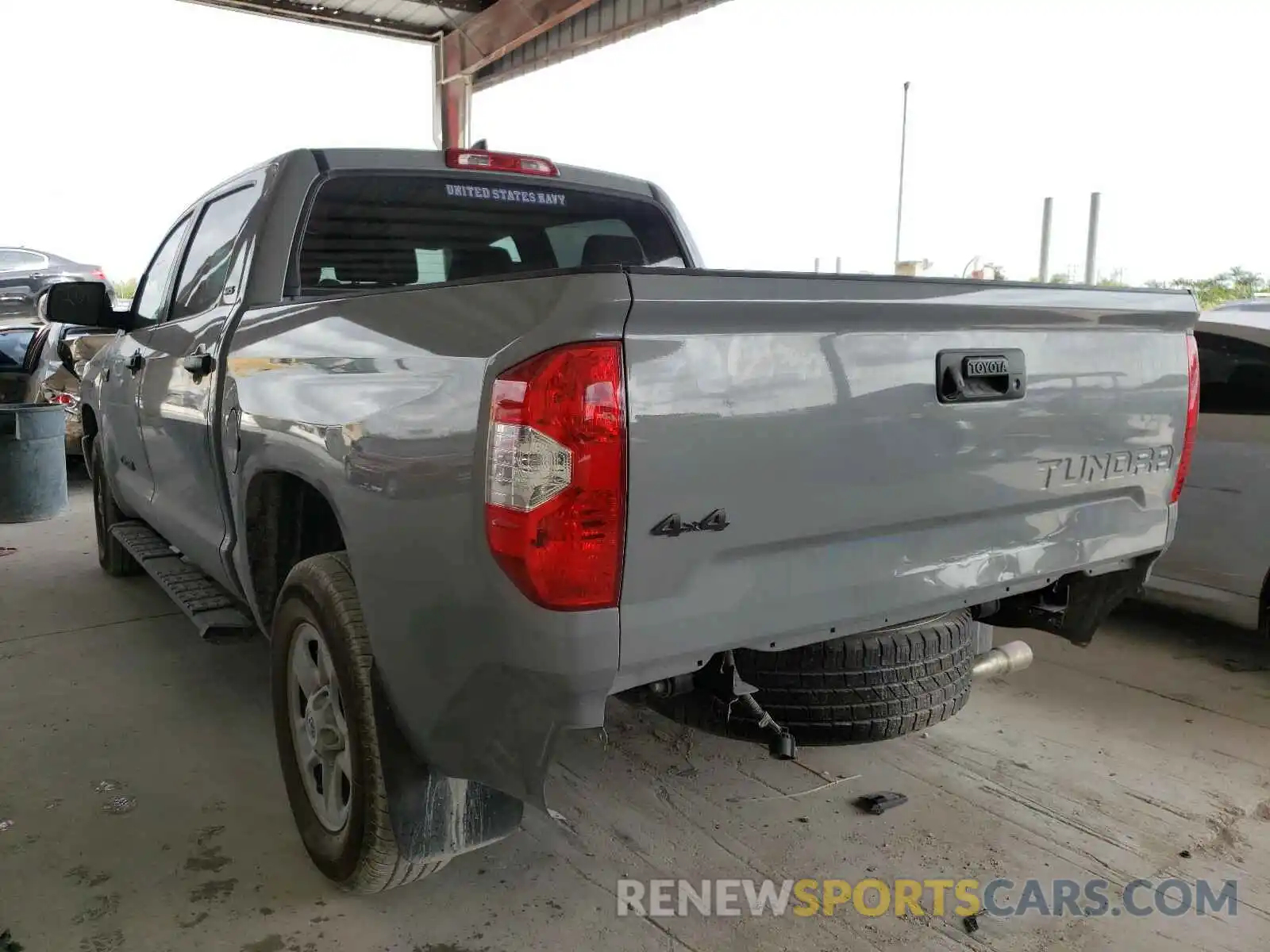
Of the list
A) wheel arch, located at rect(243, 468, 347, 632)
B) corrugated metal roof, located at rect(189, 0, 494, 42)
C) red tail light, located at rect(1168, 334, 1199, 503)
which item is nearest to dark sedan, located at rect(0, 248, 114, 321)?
corrugated metal roof, located at rect(189, 0, 494, 42)

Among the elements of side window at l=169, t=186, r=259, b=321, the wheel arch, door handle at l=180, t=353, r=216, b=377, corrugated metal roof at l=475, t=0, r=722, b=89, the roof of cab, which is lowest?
the wheel arch

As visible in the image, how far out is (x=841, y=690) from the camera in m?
2.18

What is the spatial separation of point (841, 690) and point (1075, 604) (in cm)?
97

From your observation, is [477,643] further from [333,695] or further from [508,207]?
[508,207]

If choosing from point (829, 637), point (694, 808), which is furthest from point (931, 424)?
point (694, 808)

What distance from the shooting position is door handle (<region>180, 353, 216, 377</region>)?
305cm

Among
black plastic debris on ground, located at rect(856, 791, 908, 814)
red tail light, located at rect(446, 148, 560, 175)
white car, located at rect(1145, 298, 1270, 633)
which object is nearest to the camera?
black plastic debris on ground, located at rect(856, 791, 908, 814)

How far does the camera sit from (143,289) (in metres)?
4.57

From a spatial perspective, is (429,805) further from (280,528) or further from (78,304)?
(78,304)

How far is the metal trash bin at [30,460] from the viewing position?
22.5 feet

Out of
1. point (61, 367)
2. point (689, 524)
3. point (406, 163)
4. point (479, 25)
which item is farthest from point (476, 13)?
point (689, 524)

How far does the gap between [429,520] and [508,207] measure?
1.89m

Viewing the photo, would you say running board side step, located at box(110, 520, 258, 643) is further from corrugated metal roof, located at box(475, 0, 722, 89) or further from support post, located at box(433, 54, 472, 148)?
support post, located at box(433, 54, 472, 148)

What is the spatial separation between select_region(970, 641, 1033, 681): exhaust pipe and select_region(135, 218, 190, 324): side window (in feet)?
11.6
